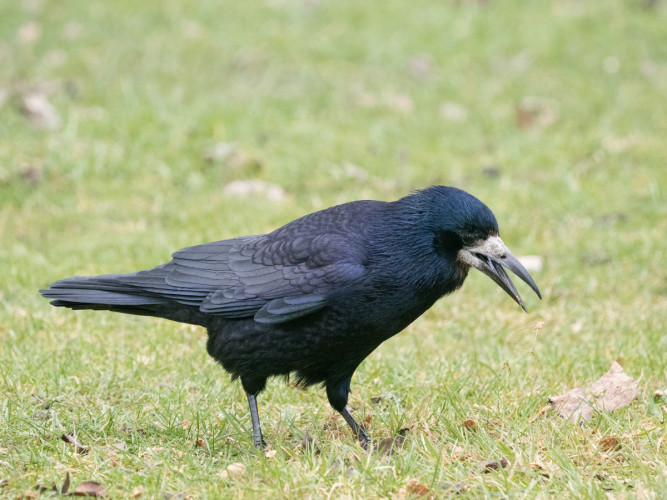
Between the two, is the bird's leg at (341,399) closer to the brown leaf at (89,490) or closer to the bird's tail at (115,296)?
the bird's tail at (115,296)

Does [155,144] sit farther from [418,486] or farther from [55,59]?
[418,486]

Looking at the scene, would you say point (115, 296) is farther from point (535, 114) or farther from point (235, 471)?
point (535, 114)

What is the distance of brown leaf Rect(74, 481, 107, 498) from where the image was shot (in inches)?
119

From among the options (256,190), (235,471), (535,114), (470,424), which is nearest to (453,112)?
(535,114)

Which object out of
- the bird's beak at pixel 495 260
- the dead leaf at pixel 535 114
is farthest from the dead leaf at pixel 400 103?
the bird's beak at pixel 495 260

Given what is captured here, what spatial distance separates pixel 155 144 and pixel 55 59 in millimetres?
2138

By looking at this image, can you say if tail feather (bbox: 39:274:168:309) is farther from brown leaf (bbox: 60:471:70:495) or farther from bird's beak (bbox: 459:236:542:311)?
bird's beak (bbox: 459:236:542:311)

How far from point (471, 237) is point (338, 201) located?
11.0 feet

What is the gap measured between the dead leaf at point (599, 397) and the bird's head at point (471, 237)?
50cm

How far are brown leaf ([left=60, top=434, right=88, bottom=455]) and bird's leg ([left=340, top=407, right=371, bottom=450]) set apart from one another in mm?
1050

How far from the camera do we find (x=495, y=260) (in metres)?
3.63

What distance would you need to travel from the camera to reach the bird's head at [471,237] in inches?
141

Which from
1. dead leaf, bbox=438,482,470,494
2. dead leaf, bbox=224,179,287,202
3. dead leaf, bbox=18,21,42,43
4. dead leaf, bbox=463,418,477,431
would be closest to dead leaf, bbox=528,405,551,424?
dead leaf, bbox=463,418,477,431

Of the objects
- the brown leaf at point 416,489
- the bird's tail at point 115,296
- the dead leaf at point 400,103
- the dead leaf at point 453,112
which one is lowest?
the brown leaf at point 416,489
